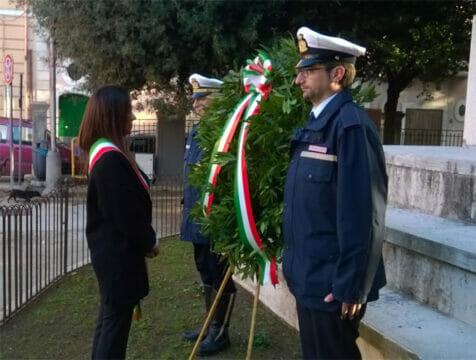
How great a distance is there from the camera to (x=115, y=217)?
273 cm

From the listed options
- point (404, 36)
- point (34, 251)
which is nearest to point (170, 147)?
point (404, 36)

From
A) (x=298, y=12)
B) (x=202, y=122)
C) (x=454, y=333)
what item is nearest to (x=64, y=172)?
(x=298, y=12)

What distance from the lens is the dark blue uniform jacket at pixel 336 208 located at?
196 cm

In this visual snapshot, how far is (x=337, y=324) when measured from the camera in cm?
210

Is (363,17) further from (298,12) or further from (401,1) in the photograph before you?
(298,12)

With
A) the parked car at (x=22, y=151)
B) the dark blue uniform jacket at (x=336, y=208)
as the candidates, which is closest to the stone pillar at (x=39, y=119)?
the parked car at (x=22, y=151)

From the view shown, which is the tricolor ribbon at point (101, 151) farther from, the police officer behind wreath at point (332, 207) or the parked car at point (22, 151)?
the parked car at point (22, 151)

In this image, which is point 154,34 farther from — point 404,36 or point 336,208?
point 336,208

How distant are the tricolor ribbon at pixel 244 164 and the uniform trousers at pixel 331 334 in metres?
0.75

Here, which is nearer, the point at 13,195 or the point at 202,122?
the point at 202,122

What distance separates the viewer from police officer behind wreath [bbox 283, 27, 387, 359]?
77.3 inches

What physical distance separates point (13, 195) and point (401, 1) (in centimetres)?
785

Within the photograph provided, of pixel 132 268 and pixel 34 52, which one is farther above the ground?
pixel 34 52

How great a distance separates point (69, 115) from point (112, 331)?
16413mm
